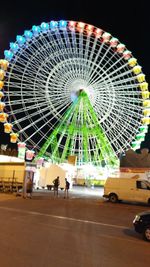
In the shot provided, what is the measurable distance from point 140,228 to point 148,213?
49 centimetres

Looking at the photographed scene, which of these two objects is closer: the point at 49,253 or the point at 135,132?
the point at 49,253

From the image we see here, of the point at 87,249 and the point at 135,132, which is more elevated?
the point at 135,132

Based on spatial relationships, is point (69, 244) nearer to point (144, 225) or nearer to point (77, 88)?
point (144, 225)

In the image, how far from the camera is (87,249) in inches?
288

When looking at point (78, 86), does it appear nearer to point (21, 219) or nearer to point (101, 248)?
point (21, 219)

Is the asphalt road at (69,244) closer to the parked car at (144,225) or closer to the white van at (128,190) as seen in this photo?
the parked car at (144,225)

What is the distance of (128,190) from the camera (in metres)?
20.5

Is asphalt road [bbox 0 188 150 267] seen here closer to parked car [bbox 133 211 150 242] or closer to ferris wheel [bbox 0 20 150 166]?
parked car [bbox 133 211 150 242]

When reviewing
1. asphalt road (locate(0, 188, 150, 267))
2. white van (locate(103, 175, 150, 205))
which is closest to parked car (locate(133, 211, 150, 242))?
asphalt road (locate(0, 188, 150, 267))

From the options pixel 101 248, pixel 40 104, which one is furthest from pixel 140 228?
pixel 40 104

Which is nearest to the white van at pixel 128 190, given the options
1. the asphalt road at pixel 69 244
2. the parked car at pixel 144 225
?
the asphalt road at pixel 69 244

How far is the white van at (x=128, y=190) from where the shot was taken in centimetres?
1983

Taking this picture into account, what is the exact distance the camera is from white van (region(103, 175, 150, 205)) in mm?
19828

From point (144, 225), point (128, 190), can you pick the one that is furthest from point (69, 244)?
point (128, 190)
